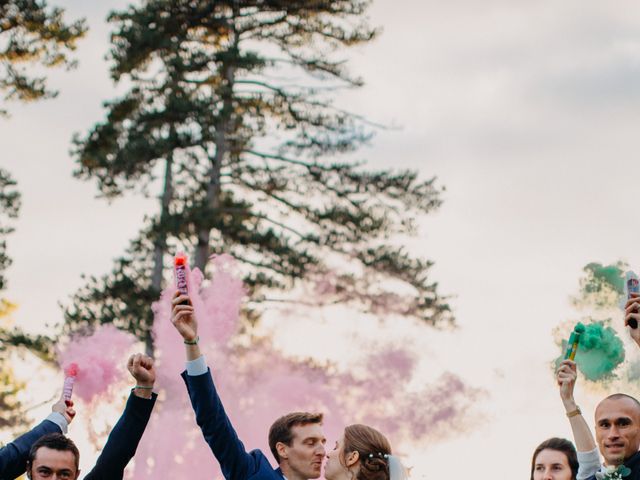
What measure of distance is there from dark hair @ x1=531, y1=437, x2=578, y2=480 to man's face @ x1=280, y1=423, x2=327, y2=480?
4.17ft

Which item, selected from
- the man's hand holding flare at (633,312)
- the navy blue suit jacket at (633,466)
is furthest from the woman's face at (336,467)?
the man's hand holding flare at (633,312)

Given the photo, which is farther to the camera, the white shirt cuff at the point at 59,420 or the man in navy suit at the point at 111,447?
the white shirt cuff at the point at 59,420

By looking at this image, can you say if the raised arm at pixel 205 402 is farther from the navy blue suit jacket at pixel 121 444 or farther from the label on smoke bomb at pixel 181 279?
the navy blue suit jacket at pixel 121 444

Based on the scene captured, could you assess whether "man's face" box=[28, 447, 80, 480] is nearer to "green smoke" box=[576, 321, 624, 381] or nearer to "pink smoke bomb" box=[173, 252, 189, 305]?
"pink smoke bomb" box=[173, 252, 189, 305]

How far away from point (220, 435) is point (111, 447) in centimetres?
59

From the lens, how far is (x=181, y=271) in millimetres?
5539

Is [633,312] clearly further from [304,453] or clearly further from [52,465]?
[52,465]

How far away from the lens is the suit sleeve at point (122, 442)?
5641 mm

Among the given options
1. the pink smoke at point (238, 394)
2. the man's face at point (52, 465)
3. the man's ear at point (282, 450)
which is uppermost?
the pink smoke at point (238, 394)

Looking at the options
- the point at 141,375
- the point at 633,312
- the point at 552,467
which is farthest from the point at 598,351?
the point at 141,375

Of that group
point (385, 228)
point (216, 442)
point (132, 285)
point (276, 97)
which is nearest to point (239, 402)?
point (132, 285)

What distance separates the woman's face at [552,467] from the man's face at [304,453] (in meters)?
1.28

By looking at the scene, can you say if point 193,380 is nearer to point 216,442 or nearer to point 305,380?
point 216,442

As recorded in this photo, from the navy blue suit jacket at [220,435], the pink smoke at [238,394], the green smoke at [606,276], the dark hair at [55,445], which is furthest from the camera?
the pink smoke at [238,394]
